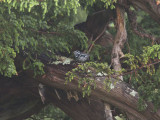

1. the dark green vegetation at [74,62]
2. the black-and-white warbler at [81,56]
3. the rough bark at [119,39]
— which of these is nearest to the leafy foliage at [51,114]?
the dark green vegetation at [74,62]

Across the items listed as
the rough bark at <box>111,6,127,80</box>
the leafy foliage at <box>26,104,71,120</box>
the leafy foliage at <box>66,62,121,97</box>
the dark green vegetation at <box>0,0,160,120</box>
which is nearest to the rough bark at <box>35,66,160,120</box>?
the dark green vegetation at <box>0,0,160,120</box>

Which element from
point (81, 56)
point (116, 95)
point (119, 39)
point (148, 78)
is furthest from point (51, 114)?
point (148, 78)

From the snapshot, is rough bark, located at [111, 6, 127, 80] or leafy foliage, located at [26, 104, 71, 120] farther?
leafy foliage, located at [26, 104, 71, 120]

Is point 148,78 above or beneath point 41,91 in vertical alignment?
above

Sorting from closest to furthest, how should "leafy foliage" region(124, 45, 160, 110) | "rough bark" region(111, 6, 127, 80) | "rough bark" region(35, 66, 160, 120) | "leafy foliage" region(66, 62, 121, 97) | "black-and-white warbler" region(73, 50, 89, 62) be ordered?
"leafy foliage" region(124, 45, 160, 110), "leafy foliage" region(66, 62, 121, 97), "rough bark" region(35, 66, 160, 120), "rough bark" region(111, 6, 127, 80), "black-and-white warbler" region(73, 50, 89, 62)

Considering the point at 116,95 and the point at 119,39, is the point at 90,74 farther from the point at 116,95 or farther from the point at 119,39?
the point at 119,39

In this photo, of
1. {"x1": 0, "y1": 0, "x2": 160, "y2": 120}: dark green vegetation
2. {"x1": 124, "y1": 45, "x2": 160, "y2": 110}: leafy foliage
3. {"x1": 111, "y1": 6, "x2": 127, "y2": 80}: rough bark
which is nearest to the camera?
{"x1": 124, "y1": 45, "x2": 160, "y2": 110}: leafy foliage

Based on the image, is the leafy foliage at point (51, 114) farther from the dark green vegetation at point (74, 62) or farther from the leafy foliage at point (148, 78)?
the leafy foliage at point (148, 78)

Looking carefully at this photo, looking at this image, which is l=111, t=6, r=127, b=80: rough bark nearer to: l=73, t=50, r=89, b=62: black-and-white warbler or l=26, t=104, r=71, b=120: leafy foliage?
l=73, t=50, r=89, b=62: black-and-white warbler

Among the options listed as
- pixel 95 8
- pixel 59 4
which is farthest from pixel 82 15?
pixel 59 4

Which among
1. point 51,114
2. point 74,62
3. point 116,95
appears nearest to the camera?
point 116,95

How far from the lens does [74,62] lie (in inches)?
216

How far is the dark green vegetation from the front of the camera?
15.0 feet

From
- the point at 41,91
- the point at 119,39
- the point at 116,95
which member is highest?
the point at 119,39
